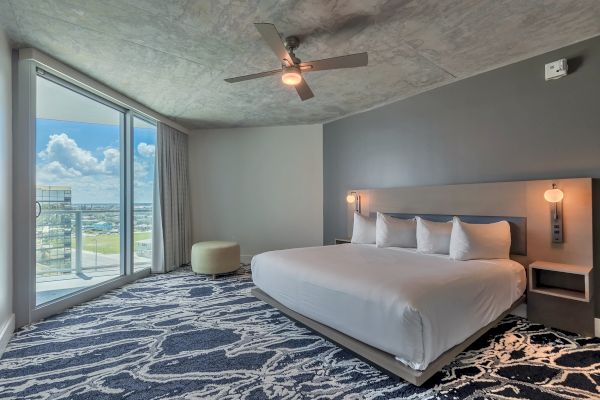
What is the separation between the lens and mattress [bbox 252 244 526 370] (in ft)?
5.48

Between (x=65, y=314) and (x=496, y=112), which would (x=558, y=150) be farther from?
(x=65, y=314)

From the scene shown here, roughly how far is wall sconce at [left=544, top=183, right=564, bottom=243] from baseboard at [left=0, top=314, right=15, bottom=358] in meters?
4.77

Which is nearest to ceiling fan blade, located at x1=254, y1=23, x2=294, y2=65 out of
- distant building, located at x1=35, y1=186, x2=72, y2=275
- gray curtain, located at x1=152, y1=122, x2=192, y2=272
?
distant building, located at x1=35, y1=186, x2=72, y2=275

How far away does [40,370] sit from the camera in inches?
78.0

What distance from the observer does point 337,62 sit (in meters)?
2.32

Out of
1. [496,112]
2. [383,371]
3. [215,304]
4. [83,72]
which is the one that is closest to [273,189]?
[215,304]

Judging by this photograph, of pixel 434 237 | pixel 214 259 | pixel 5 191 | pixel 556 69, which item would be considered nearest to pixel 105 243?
pixel 214 259

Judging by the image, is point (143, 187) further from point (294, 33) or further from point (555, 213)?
point (555, 213)

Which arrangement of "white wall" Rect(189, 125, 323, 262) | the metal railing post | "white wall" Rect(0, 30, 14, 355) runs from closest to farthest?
"white wall" Rect(0, 30, 14, 355), the metal railing post, "white wall" Rect(189, 125, 323, 262)

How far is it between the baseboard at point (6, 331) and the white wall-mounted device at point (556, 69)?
17.3 feet

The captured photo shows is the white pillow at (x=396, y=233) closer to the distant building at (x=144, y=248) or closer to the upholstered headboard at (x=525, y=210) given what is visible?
the upholstered headboard at (x=525, y=210)

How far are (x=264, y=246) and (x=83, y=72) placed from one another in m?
3.84

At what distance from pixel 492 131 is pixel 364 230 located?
1.92m

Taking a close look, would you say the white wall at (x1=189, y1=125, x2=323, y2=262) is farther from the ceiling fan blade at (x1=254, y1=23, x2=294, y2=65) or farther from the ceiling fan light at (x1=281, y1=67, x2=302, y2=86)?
the ceiling fan blade at (x1=254, y1=23, x2=294, y2=65)
